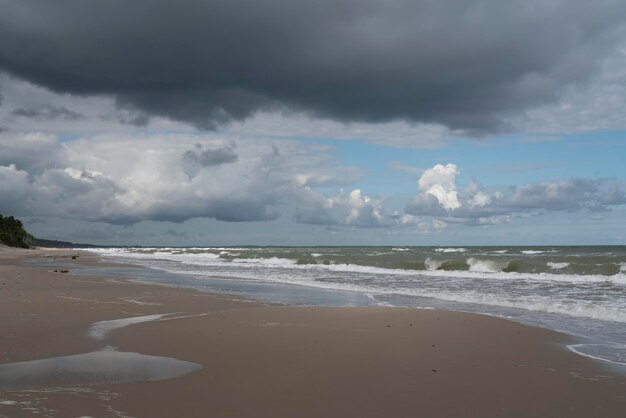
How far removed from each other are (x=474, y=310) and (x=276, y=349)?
729 cm

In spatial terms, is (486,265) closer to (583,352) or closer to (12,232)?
(583,352)

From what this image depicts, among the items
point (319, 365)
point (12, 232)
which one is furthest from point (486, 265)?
point (12, 232)

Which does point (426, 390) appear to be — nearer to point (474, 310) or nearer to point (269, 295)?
point (474, 310)

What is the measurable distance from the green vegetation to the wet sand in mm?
90083

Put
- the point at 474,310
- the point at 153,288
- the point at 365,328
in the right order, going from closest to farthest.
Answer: the point at 365,328
the point at 474,310
the point at 153,288

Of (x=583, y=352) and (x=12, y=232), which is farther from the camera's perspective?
(x=12, y=232)

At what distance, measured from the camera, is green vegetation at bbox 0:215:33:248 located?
3519 inches

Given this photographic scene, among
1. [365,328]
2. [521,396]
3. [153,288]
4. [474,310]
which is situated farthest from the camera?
[153,288]

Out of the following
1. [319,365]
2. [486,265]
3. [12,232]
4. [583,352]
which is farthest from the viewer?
[12,232]

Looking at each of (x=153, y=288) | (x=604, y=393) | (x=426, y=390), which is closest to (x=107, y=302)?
(x=153, y=288)

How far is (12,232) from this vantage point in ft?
308

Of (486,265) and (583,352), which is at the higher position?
(486,265)

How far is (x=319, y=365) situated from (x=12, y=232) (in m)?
103

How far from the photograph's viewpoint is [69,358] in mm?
6801
